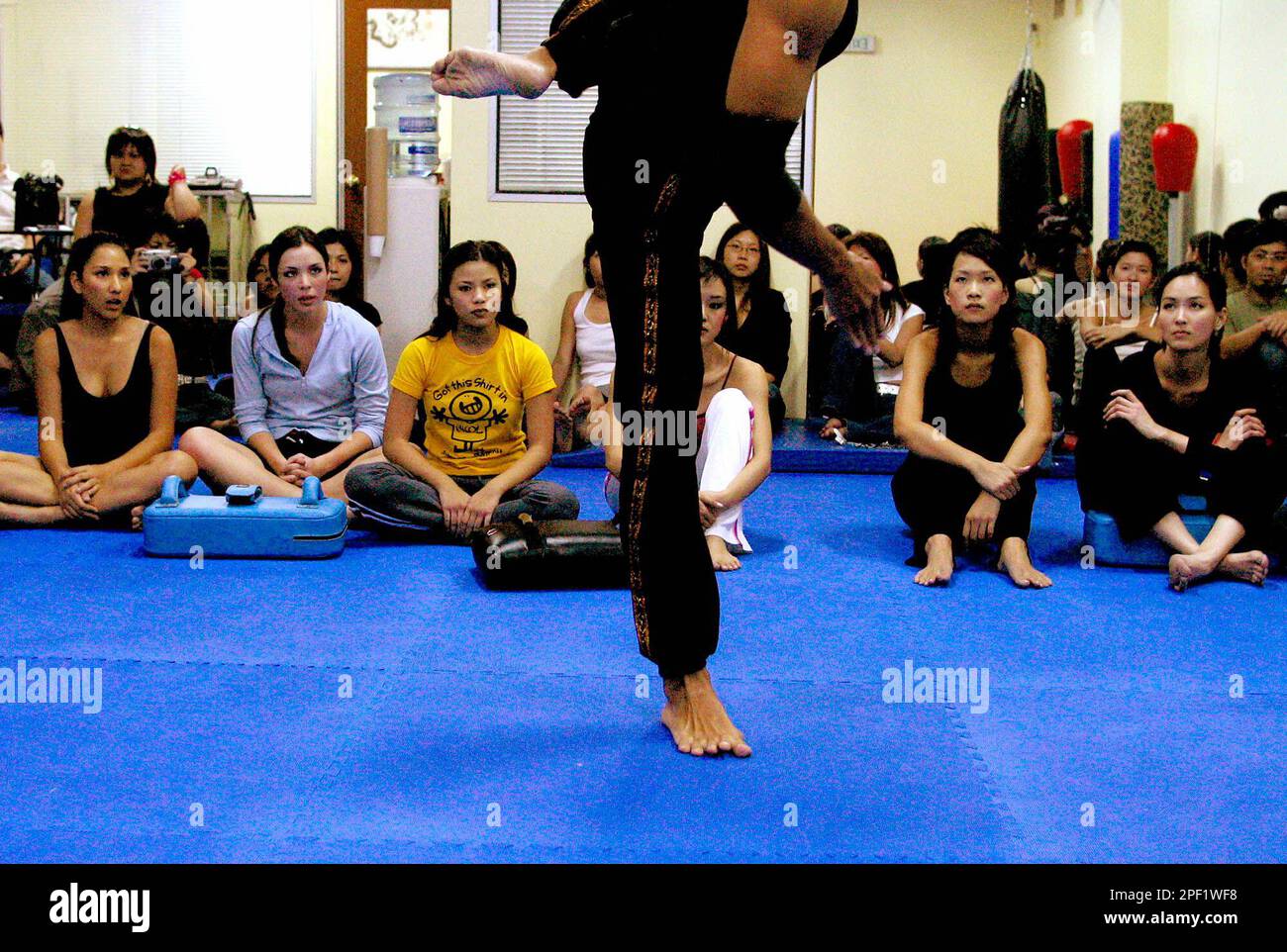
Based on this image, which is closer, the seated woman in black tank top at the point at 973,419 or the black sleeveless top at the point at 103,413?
the seated woman in black tank top at the point at 973,419

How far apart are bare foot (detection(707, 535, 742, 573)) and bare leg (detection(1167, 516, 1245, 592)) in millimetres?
1166

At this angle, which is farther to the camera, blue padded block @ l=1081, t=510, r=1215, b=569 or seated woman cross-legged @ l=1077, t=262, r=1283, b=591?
blue padded block @ l=1081, t=510, r=1215, b=569

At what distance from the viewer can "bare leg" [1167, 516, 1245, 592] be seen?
3.67m

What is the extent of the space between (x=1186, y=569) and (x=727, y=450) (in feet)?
4.22

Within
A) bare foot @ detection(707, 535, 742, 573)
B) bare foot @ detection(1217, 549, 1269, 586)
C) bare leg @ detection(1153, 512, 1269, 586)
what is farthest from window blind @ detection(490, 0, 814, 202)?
bare foot @ detection(1217, 549, 1269, 586)

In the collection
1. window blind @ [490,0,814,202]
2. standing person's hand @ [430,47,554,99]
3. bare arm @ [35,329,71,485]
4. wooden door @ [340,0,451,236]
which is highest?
wooden door @ [340,0,451,236]

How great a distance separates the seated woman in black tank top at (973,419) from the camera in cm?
385

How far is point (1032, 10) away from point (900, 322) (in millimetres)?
4424

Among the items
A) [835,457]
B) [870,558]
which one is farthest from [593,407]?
[870,558]

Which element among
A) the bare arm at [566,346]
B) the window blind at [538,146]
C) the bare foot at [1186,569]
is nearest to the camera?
the bare foot at [1186,569]

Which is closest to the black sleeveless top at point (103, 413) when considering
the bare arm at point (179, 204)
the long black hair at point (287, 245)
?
the long black hair at point (287, 245)

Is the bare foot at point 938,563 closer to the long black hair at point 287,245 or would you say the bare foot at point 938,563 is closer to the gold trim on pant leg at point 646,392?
the gold trim on pant leg at point 646,392

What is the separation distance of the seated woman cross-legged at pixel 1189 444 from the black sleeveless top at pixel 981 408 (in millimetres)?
272

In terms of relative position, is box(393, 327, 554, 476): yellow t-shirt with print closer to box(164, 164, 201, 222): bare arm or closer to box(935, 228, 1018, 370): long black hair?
box(935, 228, 1018, 370): long black hair
